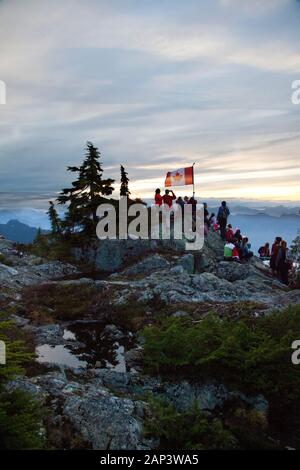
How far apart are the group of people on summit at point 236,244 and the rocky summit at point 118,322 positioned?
0.83 metres

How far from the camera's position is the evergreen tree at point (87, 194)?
3784cm

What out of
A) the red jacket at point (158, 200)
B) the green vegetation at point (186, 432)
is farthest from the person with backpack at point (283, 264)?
the green vegetation at point (186, 432)

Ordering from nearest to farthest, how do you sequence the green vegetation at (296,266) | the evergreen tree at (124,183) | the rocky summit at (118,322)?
the rocky summit at (118,322)
the green vegetation at (296,266)
the evergreen tree at (124,183)

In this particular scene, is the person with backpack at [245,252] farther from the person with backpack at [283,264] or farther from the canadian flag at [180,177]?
the canadian flag at [180,177]

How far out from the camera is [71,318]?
76.0ft

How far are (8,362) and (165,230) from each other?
28.8 m

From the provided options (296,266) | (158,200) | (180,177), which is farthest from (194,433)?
(180,177)

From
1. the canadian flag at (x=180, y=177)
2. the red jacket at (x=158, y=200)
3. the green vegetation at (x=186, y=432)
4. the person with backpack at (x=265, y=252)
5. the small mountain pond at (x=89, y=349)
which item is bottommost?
the small mountain pond at (x=89, y=349)

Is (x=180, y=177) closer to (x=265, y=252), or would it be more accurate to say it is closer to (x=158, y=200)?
(x=158, y=200)

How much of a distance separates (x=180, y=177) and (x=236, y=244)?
785cm

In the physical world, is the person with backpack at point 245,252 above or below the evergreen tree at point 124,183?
below

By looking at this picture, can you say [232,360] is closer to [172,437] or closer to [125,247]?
[172,437]

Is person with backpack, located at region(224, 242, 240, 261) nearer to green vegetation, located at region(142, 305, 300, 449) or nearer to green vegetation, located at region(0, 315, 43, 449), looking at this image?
green vegetation, located at region(142, 305, 300, 449)
